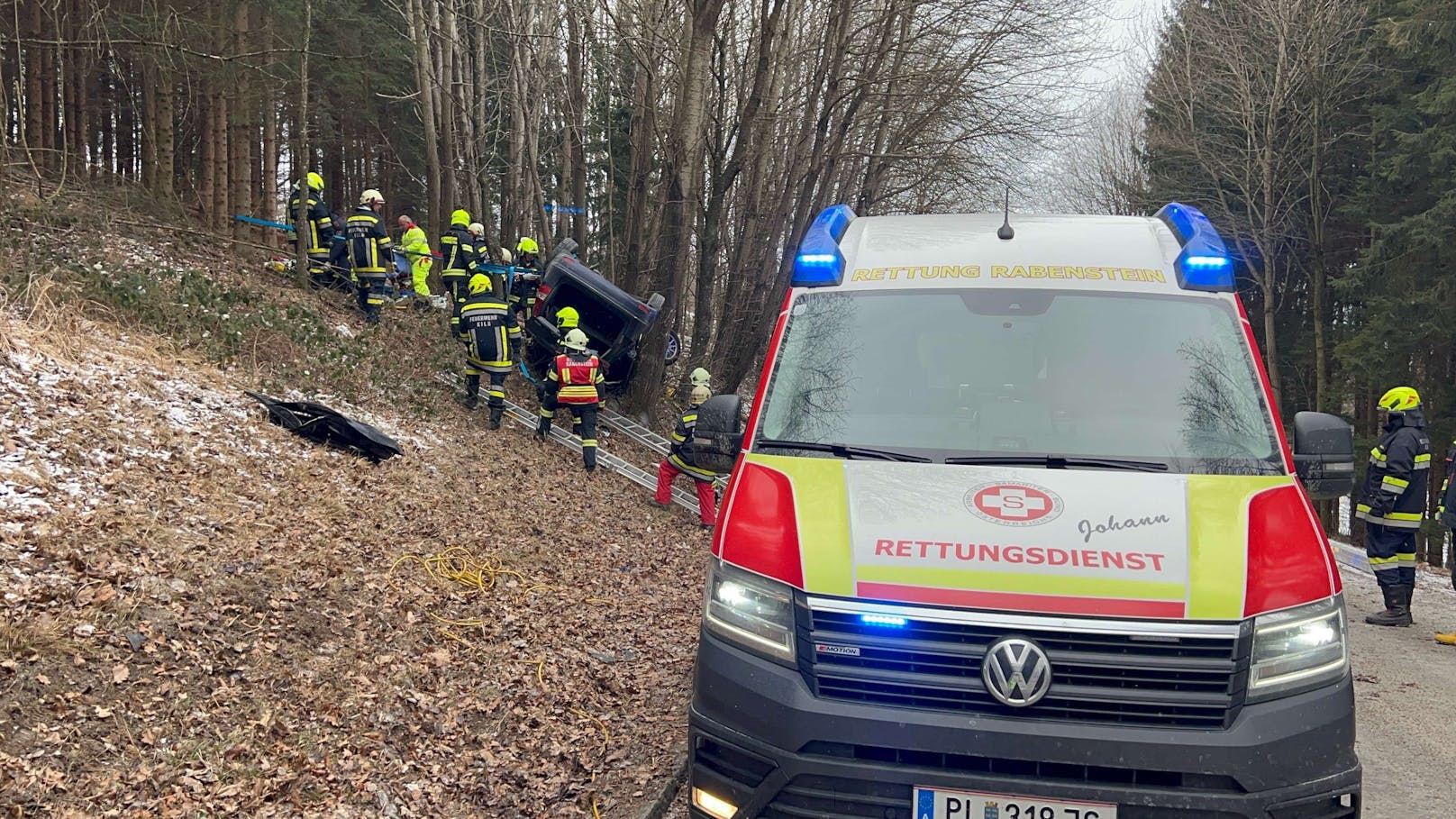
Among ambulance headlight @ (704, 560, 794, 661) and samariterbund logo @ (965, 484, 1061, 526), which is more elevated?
samariterbund logo @ (965, 484, 1061, 526)

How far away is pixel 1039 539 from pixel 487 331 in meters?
10.5

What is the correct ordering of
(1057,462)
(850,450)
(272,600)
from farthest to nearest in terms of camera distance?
(272,600) → (850,450) → (1057,462)

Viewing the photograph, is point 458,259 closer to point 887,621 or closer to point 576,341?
point 576,341

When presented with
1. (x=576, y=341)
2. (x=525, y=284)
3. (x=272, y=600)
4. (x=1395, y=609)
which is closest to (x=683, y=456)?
(x=576, y=341)

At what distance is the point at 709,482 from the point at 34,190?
10409 millimetres

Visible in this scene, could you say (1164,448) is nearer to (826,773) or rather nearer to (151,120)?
(826,773)

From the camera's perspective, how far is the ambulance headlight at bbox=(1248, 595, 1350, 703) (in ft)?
9.09

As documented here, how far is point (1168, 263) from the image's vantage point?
4059mm

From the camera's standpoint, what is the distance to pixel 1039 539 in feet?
9.52

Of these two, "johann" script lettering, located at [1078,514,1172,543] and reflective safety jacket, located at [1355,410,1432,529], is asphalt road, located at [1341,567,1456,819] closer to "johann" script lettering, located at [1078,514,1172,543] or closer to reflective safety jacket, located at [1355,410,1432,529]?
reflective safety jacket, located at [1355,410,1432,529]

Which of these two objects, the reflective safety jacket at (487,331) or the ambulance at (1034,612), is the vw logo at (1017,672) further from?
the reflective safety jacket at (487,331)

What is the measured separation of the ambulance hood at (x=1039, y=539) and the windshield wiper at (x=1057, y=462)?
7 centimetres

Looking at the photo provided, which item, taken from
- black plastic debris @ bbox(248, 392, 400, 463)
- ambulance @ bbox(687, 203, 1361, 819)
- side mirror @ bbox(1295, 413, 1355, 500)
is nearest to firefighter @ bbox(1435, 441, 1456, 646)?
side mirror @ bbox(1295, 413, 1355, 500)

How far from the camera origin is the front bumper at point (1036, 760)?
2.68 meters
